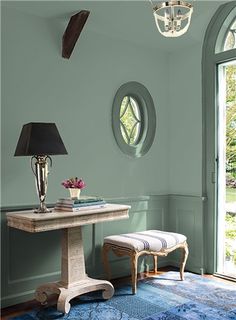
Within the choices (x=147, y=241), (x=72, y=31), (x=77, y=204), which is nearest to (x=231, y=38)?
(x=72, y=31)

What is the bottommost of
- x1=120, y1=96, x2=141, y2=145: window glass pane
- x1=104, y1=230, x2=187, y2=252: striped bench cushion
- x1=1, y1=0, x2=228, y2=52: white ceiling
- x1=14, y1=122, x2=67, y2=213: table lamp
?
x1=104, y1=230, x2=187, y2=252: striped bench cushion

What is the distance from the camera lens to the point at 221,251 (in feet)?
12.6

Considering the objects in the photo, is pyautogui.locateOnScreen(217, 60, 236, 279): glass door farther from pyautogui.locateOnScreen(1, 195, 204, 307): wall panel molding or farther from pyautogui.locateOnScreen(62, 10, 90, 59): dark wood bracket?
pyautogui.locateOnScreen(62, 10, 90, 59): dark wood bracket

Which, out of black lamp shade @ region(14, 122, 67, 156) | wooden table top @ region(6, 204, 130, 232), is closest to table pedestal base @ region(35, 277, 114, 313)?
wooden table top @ region(6, 204, 130, 232)

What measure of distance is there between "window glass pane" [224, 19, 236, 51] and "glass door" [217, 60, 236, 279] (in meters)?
0.17

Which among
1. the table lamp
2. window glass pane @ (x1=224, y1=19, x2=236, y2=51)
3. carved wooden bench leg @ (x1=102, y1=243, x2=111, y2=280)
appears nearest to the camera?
the table lamp

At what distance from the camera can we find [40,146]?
2771 millimetres

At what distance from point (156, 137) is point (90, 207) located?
1503 mm

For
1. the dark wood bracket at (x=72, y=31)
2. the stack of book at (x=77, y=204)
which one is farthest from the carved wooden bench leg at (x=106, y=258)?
the dark wood bracket at (x=72, y=31)

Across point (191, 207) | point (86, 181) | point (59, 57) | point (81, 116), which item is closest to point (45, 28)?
point (59, 57)

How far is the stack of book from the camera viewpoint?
295 centimetres

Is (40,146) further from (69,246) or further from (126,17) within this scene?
(126,17)

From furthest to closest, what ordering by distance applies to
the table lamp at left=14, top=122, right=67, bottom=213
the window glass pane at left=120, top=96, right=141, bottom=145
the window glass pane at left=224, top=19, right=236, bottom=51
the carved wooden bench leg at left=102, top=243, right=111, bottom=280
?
1. the window glass pane at left=120, top=96, right=141, bottom=145
2. the window glass pane at left=224, top=19, right=236, bottom=51
3. the carved wooden bench leg at left=102, top=243, right=111, bottom=280
4. the table lamp at left=14, top=122, right=67, bottom=213

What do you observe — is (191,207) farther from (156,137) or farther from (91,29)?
(91,29)
